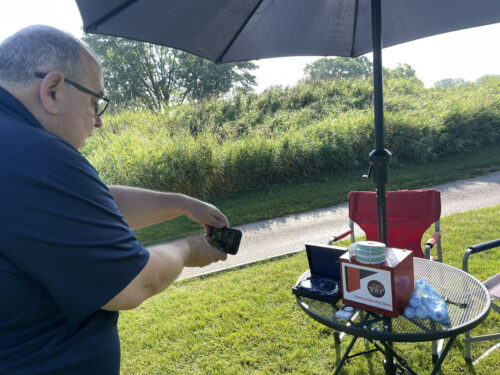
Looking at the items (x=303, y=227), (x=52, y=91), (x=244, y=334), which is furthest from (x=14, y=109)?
(x=303, y=227)

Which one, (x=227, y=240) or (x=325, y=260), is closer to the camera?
(x=227, y=240)

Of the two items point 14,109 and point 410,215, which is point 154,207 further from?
point 410,215

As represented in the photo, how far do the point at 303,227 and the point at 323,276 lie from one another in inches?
163

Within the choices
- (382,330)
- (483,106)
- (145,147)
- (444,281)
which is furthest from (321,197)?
(483,106)

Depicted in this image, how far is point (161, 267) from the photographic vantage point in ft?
3.73

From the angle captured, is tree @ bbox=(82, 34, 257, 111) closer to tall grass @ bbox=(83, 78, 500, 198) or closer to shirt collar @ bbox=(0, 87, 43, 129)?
tall grass @ bbox=(83, 78, 500, 198)

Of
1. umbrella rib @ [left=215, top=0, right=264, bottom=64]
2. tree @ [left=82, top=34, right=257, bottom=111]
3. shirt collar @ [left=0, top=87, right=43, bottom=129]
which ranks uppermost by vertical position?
tree @ [left=82, top=34, right=257, bottom=111]

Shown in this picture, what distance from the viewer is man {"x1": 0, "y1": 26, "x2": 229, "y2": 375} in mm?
855

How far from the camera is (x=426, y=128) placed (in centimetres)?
1170

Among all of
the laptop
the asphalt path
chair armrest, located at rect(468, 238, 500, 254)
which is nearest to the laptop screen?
the laptop

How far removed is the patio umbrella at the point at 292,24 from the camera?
1940 mm

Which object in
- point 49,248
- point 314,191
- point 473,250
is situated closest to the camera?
point 49,248

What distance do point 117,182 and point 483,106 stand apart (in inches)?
523

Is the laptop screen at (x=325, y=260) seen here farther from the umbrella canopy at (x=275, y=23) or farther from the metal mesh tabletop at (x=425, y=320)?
the umbrella canopy at (x=275, y=23)
